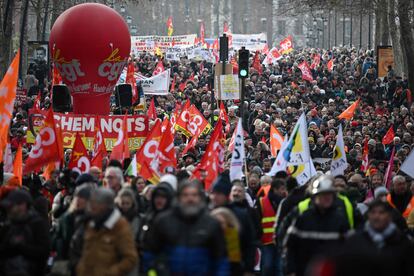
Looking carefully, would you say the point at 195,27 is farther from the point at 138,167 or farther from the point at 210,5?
the point at 138,167

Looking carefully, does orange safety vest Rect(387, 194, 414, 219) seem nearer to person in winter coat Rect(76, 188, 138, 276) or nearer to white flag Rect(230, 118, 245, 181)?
white flag Rect(230, 118, 245, 181)

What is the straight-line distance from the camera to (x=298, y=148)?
53.5ft

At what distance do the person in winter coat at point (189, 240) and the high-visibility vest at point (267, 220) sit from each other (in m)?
4.44

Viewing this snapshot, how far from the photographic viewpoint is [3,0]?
3728 centimetres

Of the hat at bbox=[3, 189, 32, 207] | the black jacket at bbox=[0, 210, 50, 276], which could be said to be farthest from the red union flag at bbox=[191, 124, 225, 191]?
the hat at bbox=[3, 189, 32, 207]

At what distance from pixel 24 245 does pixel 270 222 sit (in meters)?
3.80

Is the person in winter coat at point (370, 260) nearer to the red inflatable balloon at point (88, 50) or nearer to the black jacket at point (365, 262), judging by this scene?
the black jacket at point (365, 262)

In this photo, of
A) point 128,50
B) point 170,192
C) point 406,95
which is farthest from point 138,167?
point 406,95

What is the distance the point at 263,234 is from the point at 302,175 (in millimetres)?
2634

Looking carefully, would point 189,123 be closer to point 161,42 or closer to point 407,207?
point 407,207

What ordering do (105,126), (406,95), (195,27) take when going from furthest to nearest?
1. (195,27)
2. (406,95)
3. (105,126)

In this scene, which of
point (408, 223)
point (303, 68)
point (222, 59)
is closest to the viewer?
point (408, 223)

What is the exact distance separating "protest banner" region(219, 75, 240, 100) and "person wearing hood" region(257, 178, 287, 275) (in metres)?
14.8

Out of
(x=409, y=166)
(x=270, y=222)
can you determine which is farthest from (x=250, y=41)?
(x=270, y=222)
